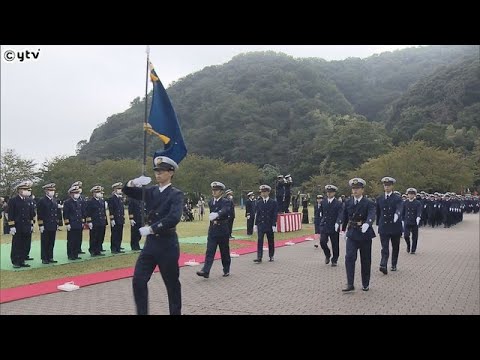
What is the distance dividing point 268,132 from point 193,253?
5054cm

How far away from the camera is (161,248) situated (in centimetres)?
512

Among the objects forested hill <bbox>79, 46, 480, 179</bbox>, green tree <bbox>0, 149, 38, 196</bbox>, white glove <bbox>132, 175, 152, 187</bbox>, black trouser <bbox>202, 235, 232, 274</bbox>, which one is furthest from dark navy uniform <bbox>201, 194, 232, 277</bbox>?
forested hill <bbox>79, 46, 480, 179</bbox>

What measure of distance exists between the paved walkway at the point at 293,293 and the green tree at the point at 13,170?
24.4 m

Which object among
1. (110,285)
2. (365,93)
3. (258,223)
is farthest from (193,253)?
(365,93)

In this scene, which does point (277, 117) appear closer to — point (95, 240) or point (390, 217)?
point (95, 240)

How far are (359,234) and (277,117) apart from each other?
194 feet

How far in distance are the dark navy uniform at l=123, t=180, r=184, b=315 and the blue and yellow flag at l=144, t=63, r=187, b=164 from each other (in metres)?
0.61

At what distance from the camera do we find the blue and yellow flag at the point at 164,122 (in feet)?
18.8

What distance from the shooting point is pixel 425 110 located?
68.2 meters

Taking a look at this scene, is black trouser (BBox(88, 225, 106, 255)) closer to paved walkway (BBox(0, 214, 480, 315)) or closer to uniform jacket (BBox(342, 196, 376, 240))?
paved walkway (BBox(0, 214, 480, 315))

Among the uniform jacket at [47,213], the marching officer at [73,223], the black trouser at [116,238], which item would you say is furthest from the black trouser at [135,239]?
the uniform jacket at [47,213]

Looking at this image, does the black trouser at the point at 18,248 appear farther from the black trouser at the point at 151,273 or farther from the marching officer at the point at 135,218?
the black trouser at the point at 151,273

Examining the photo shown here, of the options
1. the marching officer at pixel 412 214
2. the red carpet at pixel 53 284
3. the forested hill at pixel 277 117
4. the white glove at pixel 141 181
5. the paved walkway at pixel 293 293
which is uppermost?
the forested hill at pixel 277 117

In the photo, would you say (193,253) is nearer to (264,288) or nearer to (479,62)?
(264,288)
